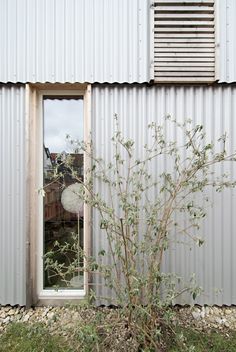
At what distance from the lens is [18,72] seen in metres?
2.81

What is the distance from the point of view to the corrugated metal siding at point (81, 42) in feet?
9.16

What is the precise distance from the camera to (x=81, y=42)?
9.20ft

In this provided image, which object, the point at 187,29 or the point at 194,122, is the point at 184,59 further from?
the point at 194,122

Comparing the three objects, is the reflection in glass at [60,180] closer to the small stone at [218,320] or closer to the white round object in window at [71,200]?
the white round object in window at [71,200]

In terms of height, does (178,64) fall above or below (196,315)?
above

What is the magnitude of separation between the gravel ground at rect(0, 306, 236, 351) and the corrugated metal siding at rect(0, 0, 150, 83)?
8.11ft

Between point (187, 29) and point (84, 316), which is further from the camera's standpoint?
point (187, 29)

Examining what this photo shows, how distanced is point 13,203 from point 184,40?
2.61 m

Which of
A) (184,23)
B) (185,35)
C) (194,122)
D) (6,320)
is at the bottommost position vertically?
(6,320)

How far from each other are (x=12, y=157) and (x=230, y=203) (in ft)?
8.12

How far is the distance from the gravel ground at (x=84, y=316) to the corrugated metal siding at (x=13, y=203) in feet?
0.53

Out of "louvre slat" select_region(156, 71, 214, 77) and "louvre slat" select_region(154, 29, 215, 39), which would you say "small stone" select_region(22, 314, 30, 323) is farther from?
"louvre slat" select_region(154, 29, 215, 39)

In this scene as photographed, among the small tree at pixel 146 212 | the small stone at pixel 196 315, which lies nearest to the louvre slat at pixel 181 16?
the small tree at pixel 146 212

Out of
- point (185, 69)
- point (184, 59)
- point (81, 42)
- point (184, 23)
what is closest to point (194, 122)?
point (185, 69)
